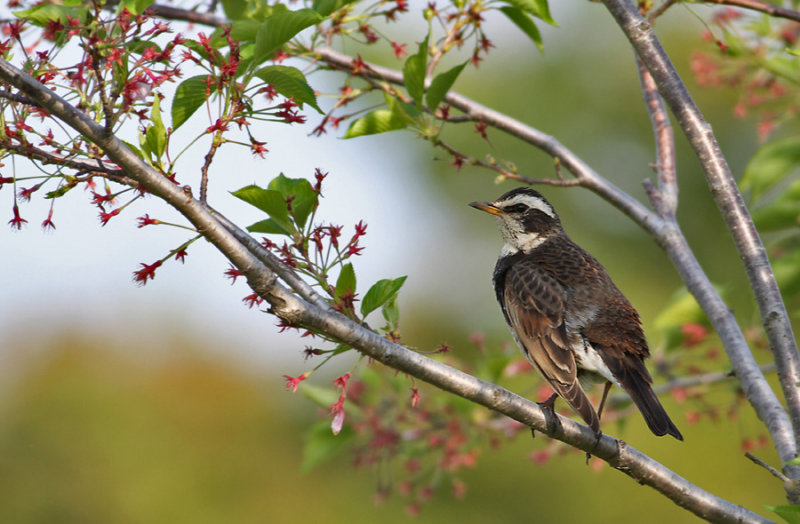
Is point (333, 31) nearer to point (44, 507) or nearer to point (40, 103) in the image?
point (40, 103)

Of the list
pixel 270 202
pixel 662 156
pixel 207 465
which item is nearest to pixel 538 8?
pixel 662 156

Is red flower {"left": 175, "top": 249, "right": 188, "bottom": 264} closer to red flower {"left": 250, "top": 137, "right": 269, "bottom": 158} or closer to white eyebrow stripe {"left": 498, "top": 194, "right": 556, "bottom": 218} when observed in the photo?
red flower {"left": 250, "top": 137, "right": 269, "bottom": 158}

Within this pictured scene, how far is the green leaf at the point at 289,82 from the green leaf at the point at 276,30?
5 centimetres

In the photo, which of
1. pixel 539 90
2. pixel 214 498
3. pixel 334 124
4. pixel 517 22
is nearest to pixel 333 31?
pixel 334 124

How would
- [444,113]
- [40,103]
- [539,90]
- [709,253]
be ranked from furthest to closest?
1. [539,90]
2. [709,253]
3. [444,113]
4. [40,103]

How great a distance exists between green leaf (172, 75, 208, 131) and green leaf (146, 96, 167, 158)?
0.21 m

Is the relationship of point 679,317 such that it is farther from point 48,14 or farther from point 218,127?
point 48,14

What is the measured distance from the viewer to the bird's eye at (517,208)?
6225 millimetres

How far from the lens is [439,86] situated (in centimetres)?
390

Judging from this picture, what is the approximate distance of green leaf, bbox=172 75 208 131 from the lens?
302cm

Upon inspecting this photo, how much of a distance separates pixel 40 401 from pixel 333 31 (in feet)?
35.7

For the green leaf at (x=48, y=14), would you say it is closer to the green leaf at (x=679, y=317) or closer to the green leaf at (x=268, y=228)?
the green leaf at (x=268, y=228)

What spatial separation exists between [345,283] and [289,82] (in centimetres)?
77

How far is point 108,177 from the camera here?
2.84 meters
